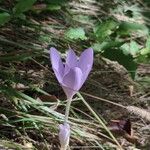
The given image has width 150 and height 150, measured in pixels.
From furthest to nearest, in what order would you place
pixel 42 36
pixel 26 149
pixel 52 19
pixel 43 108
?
pixel 52 19, pixel 42 36, pixel 43 108, pixel 26 149

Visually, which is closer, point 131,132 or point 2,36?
point 131,132

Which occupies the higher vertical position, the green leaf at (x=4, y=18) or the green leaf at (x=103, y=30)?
the green leaf at (x=4, y=18)

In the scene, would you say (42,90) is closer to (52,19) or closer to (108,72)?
(108,72)

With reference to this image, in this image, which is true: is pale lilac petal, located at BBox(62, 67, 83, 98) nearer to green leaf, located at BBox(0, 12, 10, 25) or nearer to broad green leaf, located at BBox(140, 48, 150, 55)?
green leaf, located at BBox(0, 12, 10, 25)

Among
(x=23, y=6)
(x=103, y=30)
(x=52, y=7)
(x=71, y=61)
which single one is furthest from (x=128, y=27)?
(x=71, y=61)

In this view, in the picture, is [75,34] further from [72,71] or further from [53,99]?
[72,71]

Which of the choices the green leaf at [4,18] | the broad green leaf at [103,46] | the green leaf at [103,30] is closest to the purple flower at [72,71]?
the green leaf at [4,18]

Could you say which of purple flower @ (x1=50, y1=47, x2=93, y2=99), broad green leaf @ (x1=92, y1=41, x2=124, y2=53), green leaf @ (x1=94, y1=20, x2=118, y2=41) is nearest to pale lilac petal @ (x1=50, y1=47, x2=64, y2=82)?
purple flower @ (x1=50, y1=47, x2=93, y2=99)

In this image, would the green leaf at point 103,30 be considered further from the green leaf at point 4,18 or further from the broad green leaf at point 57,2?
the green leaf at point 4,18

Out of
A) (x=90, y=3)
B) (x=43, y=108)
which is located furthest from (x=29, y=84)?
(x=90, y=3)
